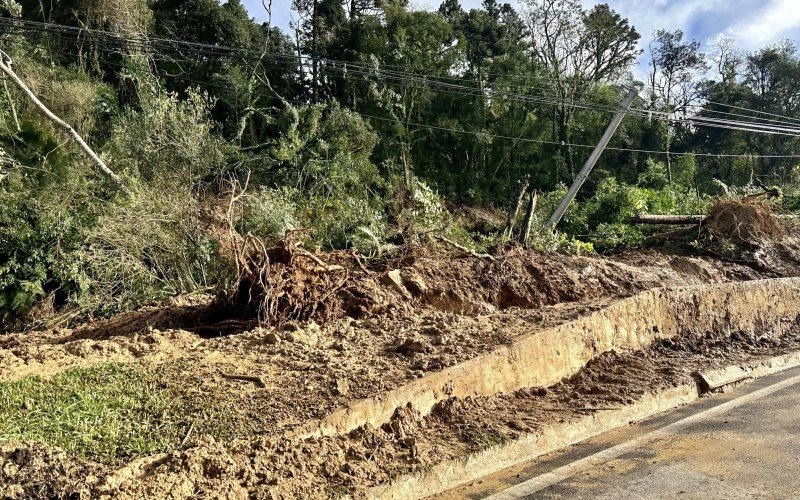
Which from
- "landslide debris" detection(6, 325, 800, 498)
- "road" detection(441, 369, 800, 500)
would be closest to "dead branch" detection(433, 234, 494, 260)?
"landslide debris" detection(6, 325, 800, 498)

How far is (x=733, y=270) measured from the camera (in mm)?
11805

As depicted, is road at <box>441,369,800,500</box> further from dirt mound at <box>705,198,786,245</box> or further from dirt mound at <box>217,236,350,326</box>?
dirt mound at <box>705,198,786,245</box>

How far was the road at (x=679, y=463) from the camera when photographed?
13.4 feet

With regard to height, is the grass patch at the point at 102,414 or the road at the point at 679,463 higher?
the grass patch at the point at 102,414

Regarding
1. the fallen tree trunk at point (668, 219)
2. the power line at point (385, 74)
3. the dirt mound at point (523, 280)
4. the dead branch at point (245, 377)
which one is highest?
the power line at point (385, 74)

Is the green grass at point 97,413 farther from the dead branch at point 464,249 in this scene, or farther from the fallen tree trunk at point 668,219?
the fallen tree trunk at point 668,219

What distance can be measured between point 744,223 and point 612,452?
34.6 ft

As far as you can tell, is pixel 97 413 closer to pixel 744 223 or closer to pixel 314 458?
pixel 314 458

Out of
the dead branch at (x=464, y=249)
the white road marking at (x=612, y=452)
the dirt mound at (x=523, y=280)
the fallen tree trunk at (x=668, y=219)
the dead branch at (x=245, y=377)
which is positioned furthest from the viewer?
the fallen tree trunk at (x=668, y=219)

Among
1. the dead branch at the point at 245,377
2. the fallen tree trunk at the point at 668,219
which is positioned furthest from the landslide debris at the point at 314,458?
the fallen tree trunk at the point at 668,219

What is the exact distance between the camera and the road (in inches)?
161

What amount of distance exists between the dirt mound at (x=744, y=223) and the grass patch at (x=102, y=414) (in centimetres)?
1221

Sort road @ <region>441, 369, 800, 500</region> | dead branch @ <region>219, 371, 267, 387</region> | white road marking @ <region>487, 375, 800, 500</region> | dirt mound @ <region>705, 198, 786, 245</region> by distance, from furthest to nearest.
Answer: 1. dirt mound @ <region>705, 198, 786, 245</region>
2. dead branch @ <region>219, 371, 267, 387</region>
3. white road marking @ <region>487, 375, 800, 500</region>
4. road @ <region>441, 369, 800, 500</region>

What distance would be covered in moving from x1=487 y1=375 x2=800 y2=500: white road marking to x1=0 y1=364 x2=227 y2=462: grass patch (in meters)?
2.05
